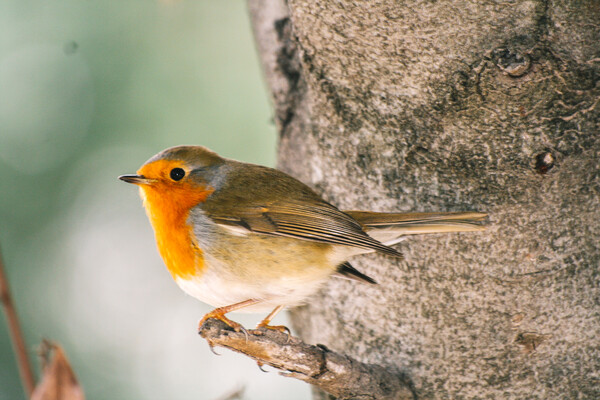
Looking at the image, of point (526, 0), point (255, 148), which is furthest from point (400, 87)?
point (255, 148)

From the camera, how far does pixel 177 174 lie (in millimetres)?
2486

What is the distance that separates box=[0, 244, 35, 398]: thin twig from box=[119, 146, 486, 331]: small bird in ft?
2.17

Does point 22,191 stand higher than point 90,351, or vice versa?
point 22,191

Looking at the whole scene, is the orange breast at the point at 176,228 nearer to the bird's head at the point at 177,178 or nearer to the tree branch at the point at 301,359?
the bird's head at the point at 177,178

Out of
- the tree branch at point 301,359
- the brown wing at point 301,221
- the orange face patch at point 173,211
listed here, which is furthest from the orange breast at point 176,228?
the tree branch at point 301,359

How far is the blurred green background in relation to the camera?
13.0 feet

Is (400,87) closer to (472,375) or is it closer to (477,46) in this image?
(477,46)

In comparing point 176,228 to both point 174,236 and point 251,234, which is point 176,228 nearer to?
point 174,236

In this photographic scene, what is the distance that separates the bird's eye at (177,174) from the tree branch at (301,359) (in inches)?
29.5

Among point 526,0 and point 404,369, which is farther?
point 404,369

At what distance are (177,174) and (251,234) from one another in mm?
442

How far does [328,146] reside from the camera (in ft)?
7.37

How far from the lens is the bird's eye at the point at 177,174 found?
2.47 metres

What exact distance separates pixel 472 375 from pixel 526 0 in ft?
4.04
